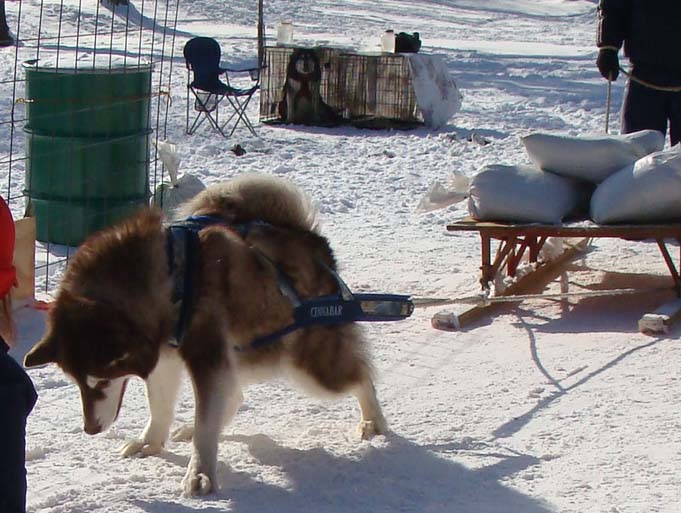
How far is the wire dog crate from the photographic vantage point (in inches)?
502

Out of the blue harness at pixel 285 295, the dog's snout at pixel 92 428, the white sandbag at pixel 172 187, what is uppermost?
the blue harness at pixel 285 295

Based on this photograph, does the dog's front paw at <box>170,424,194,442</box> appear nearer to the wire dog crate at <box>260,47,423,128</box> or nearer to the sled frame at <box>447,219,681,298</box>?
the sled frame at <box>447,219,681,298</box>

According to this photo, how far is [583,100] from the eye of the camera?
14.3 metres

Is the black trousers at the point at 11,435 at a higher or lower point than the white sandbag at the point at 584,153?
lower

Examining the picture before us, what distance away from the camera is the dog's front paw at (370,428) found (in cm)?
408

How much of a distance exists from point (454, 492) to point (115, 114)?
390 cm

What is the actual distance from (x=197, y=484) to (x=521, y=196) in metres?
2.69

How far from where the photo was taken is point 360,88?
12.9 meters

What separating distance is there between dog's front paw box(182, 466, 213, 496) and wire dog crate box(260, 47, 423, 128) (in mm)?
9371

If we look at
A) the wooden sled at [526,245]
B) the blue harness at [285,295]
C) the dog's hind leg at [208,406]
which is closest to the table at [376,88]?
the wooden sled at [526,245]

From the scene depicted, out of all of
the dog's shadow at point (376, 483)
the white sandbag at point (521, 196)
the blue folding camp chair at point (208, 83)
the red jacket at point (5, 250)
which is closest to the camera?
the red jacket at point (5, 250)

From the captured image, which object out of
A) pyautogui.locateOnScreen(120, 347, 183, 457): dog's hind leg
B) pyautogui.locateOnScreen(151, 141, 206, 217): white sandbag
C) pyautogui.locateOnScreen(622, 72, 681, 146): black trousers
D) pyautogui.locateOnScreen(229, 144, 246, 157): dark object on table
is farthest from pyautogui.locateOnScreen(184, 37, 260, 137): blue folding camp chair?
pyautogui.locateOnScreen(120, 347, 183, 457): dog's hind leg

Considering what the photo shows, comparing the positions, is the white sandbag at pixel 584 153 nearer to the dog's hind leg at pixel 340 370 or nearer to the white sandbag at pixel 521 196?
the white sandbag at pixel 521 196

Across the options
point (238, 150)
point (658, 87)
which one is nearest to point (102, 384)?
point (658, 87)
